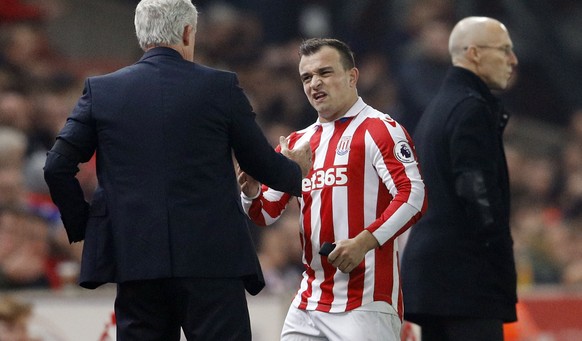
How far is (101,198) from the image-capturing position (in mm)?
4547

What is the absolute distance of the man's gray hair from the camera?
4562mm

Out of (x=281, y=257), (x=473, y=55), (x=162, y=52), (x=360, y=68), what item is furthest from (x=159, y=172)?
(x=360, y=68)

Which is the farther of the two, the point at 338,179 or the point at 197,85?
the point at 338,179

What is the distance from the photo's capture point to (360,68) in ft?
41.8

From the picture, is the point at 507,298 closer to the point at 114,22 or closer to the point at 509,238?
the point at 509,238

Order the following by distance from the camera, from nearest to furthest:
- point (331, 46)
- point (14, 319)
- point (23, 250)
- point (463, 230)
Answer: point (331, 46) < point (463, 230) < point (14, 319) < point (23, 250)

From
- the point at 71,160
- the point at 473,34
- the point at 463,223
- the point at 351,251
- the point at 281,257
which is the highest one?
the point at 473,34

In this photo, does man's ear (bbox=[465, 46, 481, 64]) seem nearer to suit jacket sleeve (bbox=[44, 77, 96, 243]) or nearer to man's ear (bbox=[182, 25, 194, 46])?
man's ear (bbox=[182, 25, 194, 46])

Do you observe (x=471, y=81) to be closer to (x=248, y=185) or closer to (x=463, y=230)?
(x=463, y=230)

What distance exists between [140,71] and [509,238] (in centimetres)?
186

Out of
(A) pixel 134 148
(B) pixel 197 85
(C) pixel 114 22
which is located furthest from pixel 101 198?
(C) pixel 114 22

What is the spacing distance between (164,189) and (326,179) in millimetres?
819

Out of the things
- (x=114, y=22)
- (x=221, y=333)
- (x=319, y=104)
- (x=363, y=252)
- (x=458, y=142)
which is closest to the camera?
(x=221, y=333)

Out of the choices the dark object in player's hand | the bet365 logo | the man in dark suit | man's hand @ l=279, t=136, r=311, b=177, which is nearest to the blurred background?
the bet365 logo
